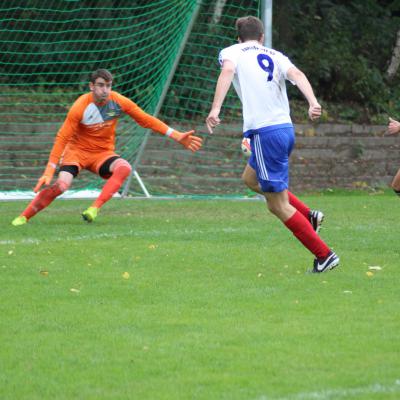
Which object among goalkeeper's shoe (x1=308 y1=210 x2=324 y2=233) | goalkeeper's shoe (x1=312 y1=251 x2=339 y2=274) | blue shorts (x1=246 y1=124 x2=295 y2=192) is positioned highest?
blue shorts (x1=246 y1=124 x2=295 y2=192)

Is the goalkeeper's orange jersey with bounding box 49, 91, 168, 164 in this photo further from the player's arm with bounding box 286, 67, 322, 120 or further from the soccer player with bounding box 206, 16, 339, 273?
the player's arm with bounding box 286, 67, 322, 120

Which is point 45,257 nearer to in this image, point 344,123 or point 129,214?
point 129,214

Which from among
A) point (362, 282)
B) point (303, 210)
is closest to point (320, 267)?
point (362, 282)

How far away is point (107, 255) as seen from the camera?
27.8ft

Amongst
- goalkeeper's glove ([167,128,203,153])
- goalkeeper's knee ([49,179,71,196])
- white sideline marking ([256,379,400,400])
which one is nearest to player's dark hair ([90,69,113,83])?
goalkeeper's glove ([167,128,203,153])

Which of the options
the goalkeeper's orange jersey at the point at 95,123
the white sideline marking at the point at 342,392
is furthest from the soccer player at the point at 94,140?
the white sideline marking at the point at 342,392

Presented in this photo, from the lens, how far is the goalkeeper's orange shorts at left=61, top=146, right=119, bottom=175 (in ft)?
35.9

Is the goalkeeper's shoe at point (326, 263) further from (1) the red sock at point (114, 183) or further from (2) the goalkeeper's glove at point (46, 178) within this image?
(1) the red sock at point (114, 183)

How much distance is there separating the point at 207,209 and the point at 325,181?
17.8 ft

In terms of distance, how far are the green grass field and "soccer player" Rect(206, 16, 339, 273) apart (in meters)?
0.31

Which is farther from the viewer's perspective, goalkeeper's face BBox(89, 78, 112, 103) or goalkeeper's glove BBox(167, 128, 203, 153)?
goalkeeper's face BBox(89, 78, 112, 103)

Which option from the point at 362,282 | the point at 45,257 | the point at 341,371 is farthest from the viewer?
the point at 45,257

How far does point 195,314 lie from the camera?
6.11m

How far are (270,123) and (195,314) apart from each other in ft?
6.23
